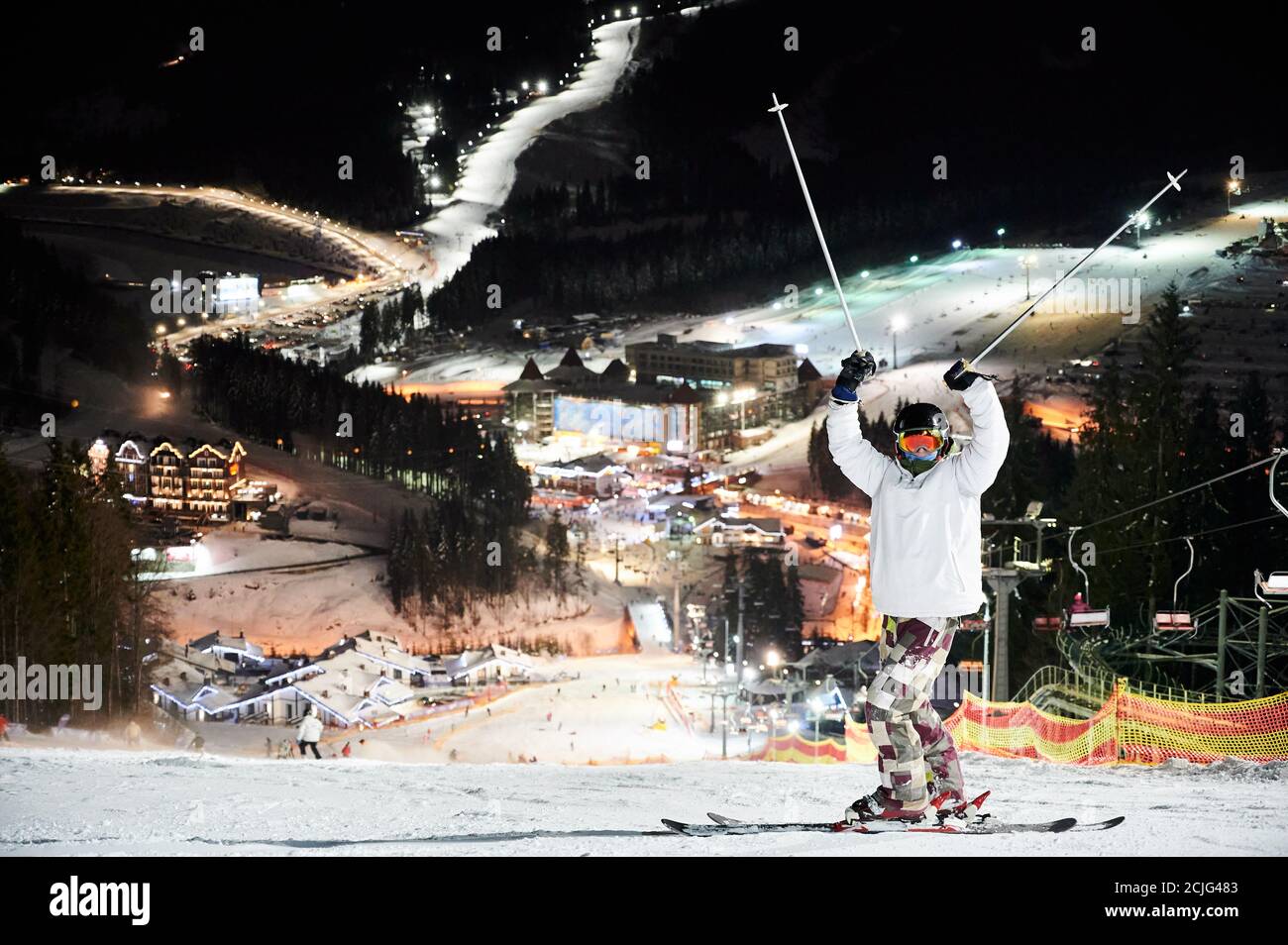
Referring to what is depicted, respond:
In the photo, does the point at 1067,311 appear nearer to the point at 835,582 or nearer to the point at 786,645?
the point at 835,582

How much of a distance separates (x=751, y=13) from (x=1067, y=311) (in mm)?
36765

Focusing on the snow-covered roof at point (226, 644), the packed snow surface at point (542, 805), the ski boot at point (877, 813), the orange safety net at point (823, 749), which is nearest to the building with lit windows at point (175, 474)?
the snow-covered roof at point (226, 644)

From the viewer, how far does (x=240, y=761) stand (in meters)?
8.05

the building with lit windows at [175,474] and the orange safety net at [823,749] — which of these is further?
the building with lit windows at [175,474]

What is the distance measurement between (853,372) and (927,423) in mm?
450

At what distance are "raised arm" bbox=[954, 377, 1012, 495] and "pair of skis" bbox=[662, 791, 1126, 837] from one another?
1194mm

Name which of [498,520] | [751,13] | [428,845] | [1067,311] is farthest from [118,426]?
[751,13]

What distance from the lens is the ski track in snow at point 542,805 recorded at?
5.35 meters

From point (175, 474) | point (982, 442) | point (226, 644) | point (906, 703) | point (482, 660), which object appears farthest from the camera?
point (175, 474)

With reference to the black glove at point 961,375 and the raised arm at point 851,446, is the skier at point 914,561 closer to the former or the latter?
the raised arm at point 851,446

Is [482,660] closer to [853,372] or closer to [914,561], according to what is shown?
[914,561]

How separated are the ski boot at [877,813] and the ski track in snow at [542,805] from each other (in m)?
→ 0.13

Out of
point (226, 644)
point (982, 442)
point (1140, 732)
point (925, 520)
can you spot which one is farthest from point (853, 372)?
point (226, 644)

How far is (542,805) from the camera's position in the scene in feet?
21.0
